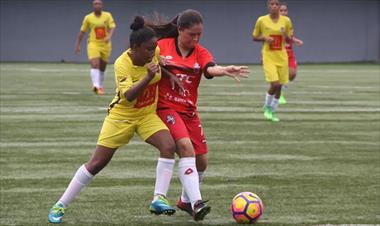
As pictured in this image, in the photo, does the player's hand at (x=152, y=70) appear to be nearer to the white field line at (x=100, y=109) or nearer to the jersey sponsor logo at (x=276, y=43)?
the white field line at (x=100, y=109)

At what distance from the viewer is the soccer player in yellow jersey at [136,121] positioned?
8148 millimetres

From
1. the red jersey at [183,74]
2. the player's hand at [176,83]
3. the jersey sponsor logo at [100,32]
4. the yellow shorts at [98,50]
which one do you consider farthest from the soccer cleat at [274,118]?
the player's hand at [176,83]

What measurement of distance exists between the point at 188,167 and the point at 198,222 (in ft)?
1.67

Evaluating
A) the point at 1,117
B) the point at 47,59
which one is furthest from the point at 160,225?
the point at 47,59

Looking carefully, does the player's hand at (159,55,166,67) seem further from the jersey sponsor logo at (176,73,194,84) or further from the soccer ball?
the soccer ball

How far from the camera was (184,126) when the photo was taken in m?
8.63

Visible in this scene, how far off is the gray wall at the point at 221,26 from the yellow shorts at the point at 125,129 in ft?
133

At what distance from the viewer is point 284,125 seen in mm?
17141

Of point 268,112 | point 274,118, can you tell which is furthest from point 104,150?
point 268,112

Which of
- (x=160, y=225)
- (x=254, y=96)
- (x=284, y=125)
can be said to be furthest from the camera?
(x=254, y=96)

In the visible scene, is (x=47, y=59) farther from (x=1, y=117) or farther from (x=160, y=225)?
(x=160, y=225)

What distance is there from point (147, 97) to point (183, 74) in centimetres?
50

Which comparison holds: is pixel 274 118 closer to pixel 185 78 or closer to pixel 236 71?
pixel 185 78

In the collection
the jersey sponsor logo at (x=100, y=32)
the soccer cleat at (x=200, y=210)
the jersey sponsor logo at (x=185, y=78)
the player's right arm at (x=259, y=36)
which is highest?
the jersey sponsor logo at (x=185, y=78)
